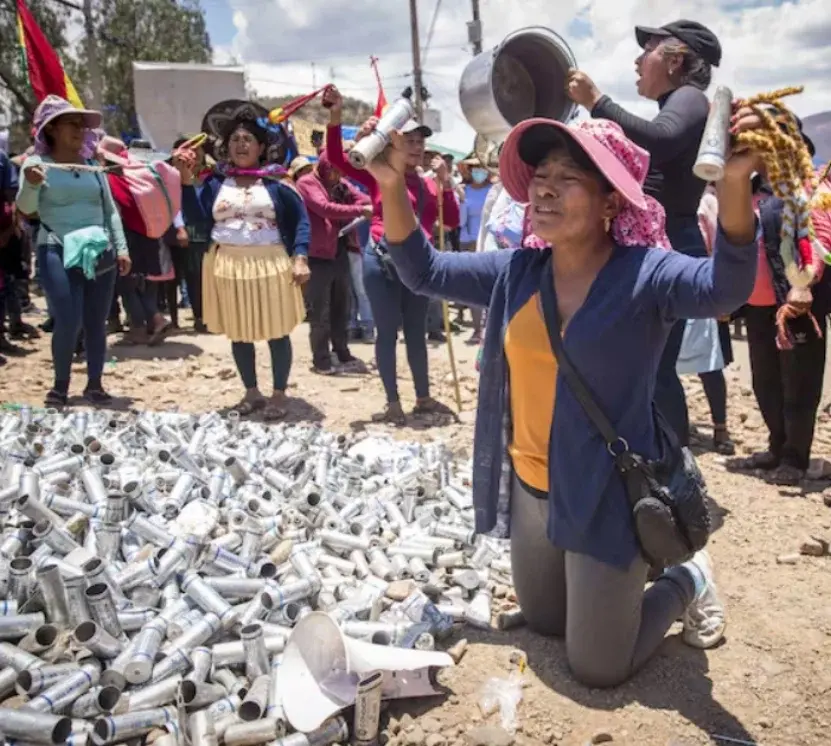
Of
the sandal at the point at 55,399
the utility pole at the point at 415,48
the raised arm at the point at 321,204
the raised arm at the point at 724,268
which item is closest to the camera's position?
the raised arm at the point at 724,268

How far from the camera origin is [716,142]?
2268 millimetres

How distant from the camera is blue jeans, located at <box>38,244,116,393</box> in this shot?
6.64 m

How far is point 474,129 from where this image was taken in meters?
4.19

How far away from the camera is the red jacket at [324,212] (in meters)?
A: 8.19

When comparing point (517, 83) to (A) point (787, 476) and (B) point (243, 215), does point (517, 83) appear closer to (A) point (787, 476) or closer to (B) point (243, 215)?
(B) point (243, 215)

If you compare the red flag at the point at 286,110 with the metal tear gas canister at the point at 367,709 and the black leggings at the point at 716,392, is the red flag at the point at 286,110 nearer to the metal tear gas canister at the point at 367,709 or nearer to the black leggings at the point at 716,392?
the black leggings at the point at 716,392

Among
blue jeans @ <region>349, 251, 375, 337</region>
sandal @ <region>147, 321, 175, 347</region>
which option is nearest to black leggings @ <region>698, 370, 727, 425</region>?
blue jeans @ <region>349, 251, 375, 337</region>

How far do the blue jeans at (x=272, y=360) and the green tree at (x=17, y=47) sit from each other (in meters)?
15.4

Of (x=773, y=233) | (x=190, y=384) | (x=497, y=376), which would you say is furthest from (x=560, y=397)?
(x=190, y=384)

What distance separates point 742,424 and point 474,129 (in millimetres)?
4214

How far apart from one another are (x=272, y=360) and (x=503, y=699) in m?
4.58

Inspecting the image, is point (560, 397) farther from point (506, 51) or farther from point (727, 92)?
point (506, 51)

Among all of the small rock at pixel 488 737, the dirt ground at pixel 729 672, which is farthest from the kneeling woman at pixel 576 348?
the small rock at pixel 488 737

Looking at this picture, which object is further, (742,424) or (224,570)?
(742,424)
